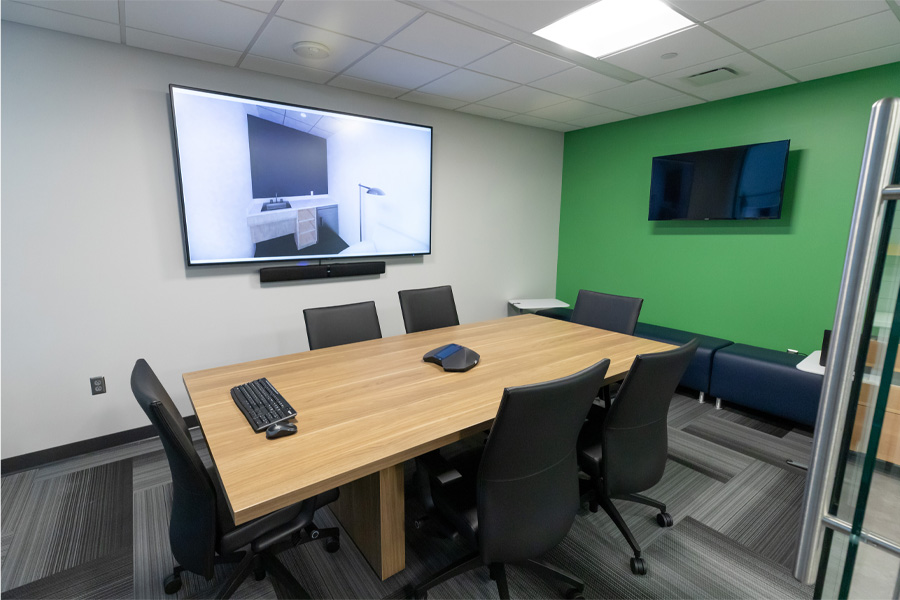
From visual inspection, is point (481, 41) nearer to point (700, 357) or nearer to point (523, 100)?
point (523, 100)

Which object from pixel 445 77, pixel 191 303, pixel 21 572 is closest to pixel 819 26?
pixel 445 77

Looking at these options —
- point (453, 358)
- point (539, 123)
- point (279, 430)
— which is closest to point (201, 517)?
point (279, 430)

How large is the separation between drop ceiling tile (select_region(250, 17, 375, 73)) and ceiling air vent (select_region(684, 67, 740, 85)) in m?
2.33

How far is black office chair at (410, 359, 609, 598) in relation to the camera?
1.27 metres

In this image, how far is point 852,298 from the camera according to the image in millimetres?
646

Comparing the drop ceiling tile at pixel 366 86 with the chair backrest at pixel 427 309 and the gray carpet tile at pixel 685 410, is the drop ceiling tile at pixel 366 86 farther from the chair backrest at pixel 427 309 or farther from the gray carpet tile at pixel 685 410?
the gray carpet tile at pixel 685 410

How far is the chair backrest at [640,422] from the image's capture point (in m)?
1.62

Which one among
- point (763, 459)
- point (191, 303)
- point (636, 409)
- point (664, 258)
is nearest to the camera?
point (636, 409)

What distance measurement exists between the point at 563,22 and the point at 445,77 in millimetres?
1044

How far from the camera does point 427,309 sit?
3057 mm

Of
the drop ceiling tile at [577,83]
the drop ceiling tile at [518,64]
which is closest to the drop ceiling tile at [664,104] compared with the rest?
the drop ceiling tile at [577,83]

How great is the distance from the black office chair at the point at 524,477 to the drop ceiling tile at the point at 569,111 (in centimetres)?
313

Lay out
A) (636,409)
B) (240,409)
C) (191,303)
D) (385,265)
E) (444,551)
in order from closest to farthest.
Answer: (240,409) → (636,409) → (444,551) → (191,303) → (385,265)

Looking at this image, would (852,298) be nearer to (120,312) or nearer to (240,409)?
(240,409)
